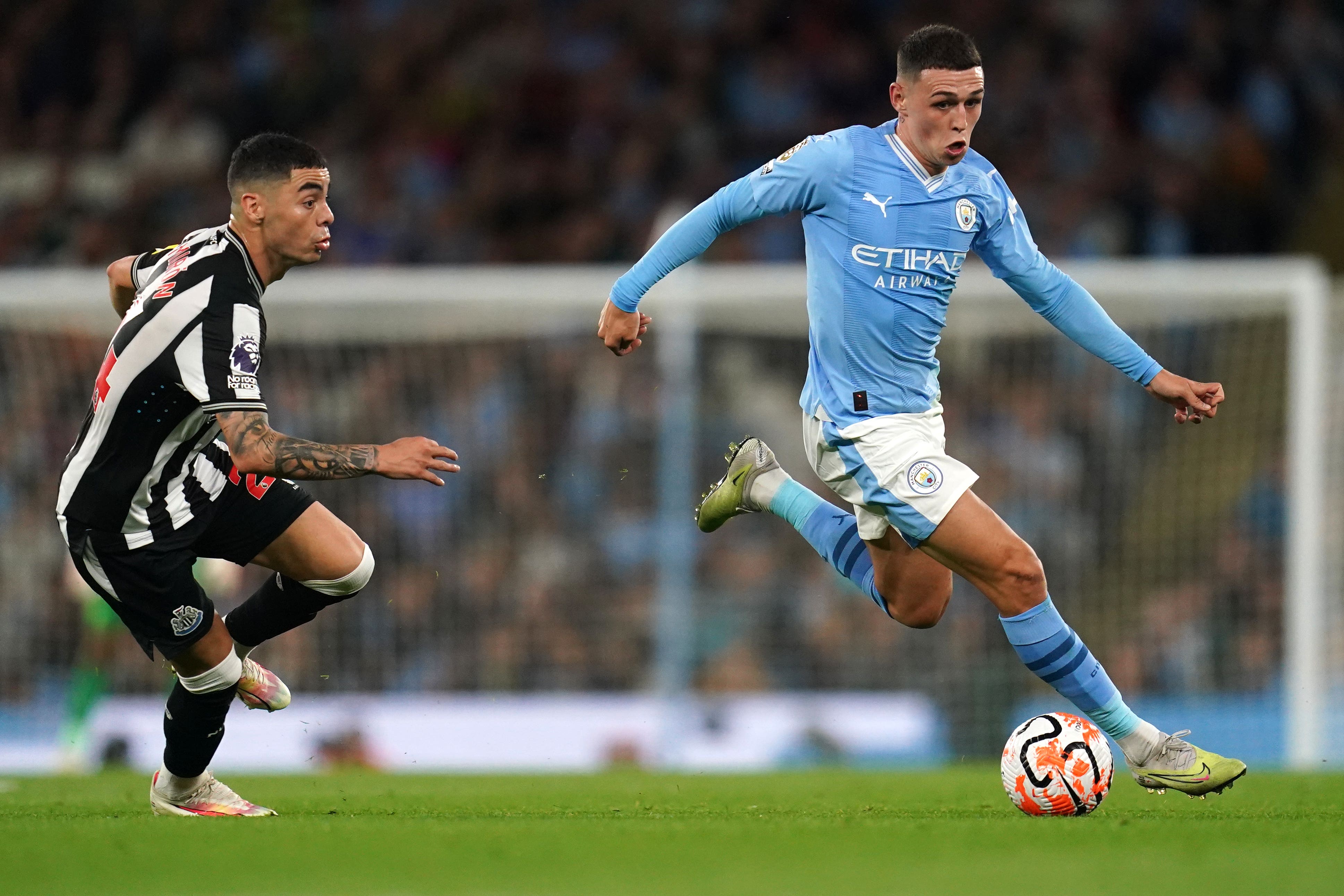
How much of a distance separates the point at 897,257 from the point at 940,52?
26.9 inches

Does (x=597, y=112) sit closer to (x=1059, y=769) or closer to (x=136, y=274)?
(x=136, y=274)

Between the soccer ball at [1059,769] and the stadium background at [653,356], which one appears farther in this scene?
the stadium background at [653,356]

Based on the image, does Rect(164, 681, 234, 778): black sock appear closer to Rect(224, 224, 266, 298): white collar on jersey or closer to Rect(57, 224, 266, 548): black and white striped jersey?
Rect(57, 224, 266, 548): black and white striped jersey

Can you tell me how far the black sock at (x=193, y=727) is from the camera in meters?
5.63

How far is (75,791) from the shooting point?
735cm

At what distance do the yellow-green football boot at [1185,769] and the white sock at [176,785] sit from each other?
3.17m

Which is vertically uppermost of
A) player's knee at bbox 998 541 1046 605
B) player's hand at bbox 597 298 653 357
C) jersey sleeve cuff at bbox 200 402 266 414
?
player's hand at bbox 597 298 653 357

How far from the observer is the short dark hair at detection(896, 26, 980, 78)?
545 centimetres

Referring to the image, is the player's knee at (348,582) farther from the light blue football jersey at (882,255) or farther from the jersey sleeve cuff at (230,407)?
the light blue football jersey at (882,255)

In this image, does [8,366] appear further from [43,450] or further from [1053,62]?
[1053,62]

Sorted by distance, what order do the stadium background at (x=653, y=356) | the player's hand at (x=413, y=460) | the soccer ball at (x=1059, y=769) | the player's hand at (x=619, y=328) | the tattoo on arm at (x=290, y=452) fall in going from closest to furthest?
the player's hand at (x=413, y=460) < the tattoo on arm at (x=290, y=452) < the soccer ball at (x=1059, y=769) < the player's hand at (x=619, y=328) < the stadium background at (x=653, y=356)

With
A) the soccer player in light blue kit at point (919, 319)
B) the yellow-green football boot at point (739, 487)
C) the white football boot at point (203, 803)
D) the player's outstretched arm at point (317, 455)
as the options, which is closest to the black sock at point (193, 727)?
the white football boot at point (203, 803)

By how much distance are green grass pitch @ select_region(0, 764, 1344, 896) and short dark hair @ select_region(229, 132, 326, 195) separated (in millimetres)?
2090

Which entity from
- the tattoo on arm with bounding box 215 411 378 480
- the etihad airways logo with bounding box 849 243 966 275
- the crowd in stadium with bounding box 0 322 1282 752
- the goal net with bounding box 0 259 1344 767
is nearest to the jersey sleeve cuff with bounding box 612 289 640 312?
the etihad airways logo with bounding box 849 243 966 275
